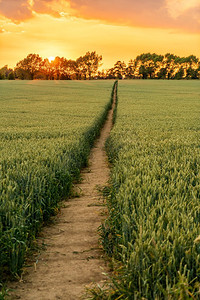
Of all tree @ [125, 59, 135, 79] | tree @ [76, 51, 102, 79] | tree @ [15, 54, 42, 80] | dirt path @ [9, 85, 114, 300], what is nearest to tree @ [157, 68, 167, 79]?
tree @ [125, 59, 135, 79]

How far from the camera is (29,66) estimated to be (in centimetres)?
12294

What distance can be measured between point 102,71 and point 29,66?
Answer: 37.6m

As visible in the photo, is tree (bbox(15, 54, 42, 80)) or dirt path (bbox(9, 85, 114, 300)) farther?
tree (bbox(15, 54, 42, 80))

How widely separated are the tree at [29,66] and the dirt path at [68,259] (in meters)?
126

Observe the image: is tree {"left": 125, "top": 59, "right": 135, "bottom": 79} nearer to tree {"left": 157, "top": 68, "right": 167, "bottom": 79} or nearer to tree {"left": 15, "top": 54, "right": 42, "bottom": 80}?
tree {"left": 157, "top": 68, "right": 167, "bottom": 79}

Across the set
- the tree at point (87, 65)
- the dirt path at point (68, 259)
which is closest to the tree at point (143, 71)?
the tree at point (87, 65)

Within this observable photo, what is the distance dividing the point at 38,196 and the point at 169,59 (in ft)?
440

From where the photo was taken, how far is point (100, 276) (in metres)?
2.88

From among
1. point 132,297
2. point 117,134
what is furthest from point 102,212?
point 117,134

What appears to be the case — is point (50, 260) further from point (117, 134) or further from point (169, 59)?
point (169, 59)

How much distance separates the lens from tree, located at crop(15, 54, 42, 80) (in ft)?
402

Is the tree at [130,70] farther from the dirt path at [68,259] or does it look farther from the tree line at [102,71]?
the dirt path at [68,259]

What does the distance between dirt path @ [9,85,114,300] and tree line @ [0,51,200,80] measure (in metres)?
125

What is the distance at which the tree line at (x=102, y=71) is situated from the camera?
123 m
